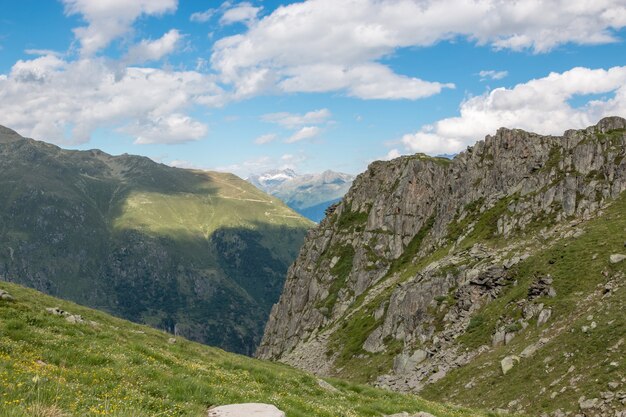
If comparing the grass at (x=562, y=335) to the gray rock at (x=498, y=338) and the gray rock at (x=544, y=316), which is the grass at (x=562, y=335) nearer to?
the gray rock at (x=544, y=316)

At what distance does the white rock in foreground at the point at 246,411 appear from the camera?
44.4ft

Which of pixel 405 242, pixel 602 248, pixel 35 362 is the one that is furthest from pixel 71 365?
pixel 405 242

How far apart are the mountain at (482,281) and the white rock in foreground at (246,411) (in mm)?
35620

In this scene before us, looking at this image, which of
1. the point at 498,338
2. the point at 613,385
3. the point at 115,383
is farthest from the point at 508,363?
the point at 115,383

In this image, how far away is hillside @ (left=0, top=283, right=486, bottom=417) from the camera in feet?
40.2

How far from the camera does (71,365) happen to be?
18.6m

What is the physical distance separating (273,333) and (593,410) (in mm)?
121508

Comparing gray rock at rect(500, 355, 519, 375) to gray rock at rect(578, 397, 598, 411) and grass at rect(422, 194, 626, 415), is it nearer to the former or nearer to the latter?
grass at rect(422, 194, 626, 415)

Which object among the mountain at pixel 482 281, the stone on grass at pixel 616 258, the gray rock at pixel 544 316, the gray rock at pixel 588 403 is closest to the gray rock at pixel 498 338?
the mountain at pixel 482 281

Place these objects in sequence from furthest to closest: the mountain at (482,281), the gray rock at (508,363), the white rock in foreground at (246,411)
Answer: the gray rock at (508,363)
the mountain at (482,281)
the white rock in foreground at (246,411)

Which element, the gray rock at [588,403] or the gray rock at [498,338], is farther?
the gray rock at [498,338]

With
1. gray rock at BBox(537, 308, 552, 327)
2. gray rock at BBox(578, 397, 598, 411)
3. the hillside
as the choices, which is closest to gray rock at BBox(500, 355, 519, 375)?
gray rock at BBox(537, 308, 552, 327)

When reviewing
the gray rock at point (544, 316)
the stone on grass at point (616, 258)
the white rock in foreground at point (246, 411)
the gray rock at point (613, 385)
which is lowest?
the gray rock at point (613, 385)

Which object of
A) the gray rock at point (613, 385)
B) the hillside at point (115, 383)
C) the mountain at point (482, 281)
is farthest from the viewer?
the mountain at point (482, 281)
